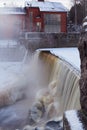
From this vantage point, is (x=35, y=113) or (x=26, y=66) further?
(x=26, y=66)

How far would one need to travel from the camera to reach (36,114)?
8.64m

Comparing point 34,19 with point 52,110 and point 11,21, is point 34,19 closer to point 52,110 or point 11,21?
point 11,21

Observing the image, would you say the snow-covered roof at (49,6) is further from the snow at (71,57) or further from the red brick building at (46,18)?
the snow at (71,57)

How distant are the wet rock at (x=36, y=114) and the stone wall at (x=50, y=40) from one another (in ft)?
34.7

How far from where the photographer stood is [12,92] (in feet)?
36.7

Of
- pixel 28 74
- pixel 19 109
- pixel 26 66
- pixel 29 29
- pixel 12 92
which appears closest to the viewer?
pixel 19 109

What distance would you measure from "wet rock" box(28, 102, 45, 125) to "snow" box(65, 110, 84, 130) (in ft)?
17.4

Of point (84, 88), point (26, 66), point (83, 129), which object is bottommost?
point (26, 66)

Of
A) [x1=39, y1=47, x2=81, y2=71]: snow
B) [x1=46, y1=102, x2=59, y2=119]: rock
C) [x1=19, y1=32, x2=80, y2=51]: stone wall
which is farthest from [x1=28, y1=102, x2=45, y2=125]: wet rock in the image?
[x1=19, y1=32, x2=80, y2=51]: stone wall

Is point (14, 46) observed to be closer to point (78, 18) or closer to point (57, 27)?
point (57, 27)

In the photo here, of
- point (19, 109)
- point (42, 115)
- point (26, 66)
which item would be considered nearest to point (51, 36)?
point (26, 66)

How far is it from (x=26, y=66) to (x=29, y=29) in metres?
13.5

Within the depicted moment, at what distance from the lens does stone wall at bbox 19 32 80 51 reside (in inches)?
780

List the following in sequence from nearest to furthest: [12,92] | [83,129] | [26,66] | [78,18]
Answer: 1. [83,129]
2. [12,92]
3. [26,66]
4. [78,18]
